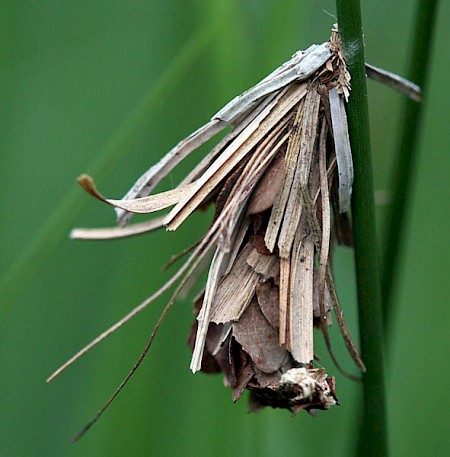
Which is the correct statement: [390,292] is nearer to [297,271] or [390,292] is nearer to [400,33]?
[297,271]

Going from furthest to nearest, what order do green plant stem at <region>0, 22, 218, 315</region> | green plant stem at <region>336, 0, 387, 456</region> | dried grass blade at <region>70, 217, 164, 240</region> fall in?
green plant stem at <region>0, 22, 218, 315</region>, dried grass blade at <region>70, 217, 164, 240</region>, green plant stem at <region>336, 0, 387, 456</region>

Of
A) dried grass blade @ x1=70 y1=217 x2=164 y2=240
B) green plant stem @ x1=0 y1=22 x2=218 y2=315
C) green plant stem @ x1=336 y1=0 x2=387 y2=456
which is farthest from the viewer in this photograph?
green plant stem @ x1=0 y1=22 x2=218 y2=315

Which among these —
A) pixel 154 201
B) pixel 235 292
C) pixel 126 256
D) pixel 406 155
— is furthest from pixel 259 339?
pixel 126 256

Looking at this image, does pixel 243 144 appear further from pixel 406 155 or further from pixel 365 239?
pixel 406 155

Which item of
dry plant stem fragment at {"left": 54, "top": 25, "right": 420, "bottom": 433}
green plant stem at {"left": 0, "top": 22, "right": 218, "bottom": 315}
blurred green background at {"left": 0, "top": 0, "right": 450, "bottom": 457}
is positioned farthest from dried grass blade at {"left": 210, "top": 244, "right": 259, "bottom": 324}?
green plant stem at {"left": 0, "top": 22, "right": 218, "bottom": 315}

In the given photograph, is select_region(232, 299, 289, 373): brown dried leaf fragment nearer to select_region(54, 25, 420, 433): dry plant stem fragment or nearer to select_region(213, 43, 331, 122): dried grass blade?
select_region(54, 25, 420, 433): dry plant stem fragment

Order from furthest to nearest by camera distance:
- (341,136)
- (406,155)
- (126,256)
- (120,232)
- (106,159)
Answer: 1. (126,256)
2. (106,159)
3. (406,155)
4. (120,232)
5. (341,136)

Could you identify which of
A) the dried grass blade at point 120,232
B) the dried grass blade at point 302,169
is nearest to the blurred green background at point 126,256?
the dried grass blade at point 120,232

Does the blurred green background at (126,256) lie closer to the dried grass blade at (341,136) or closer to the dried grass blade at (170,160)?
the dried grass blade at (170,160)
